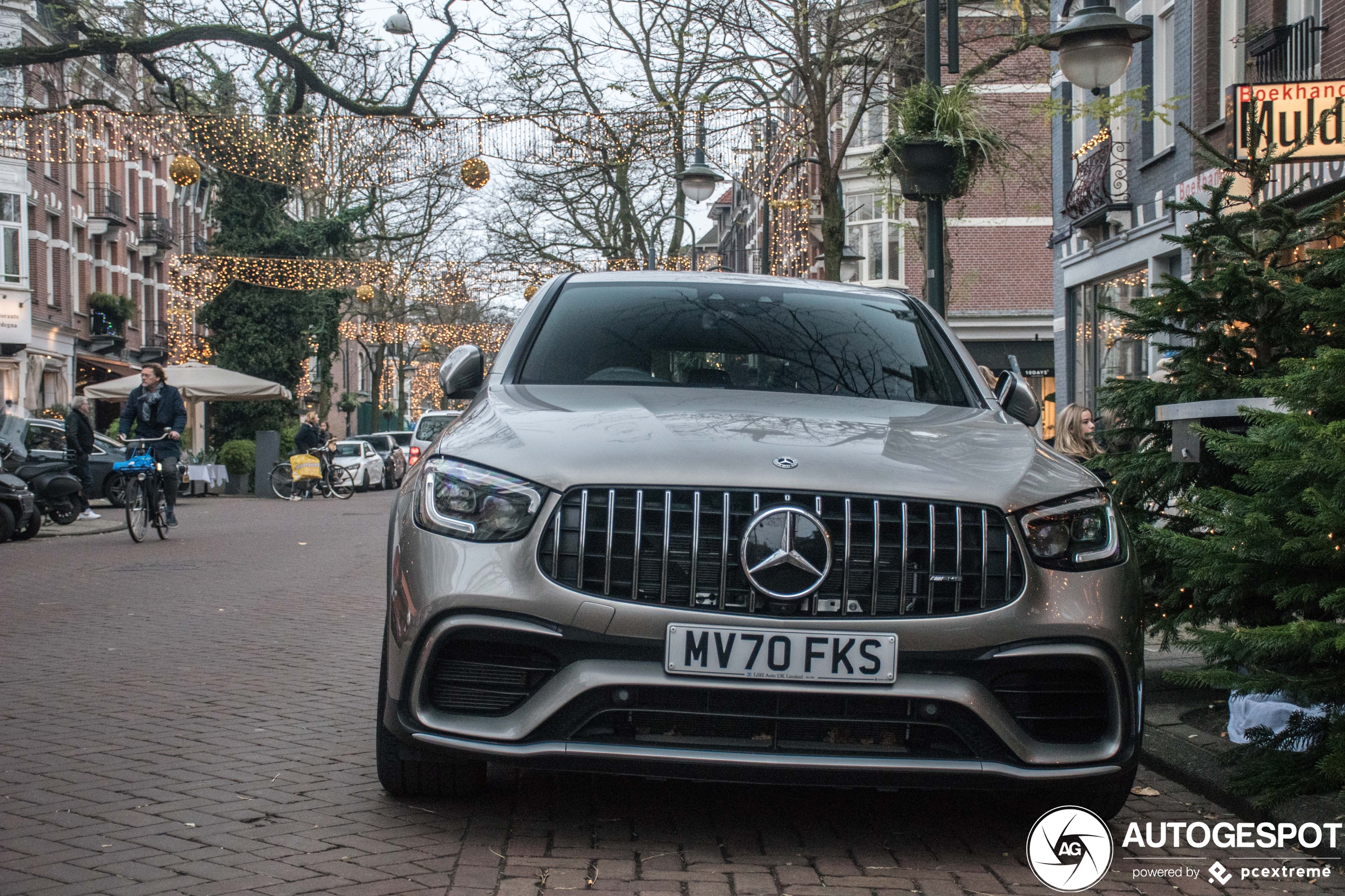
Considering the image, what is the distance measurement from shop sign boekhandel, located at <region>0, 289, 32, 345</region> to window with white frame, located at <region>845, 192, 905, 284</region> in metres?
20.4

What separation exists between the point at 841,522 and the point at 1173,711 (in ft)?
9.28

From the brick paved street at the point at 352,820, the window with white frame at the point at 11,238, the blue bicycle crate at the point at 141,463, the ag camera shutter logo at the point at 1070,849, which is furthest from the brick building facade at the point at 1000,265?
the ag camera shutter logo at the point at 1070,849

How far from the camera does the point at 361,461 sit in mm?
38625

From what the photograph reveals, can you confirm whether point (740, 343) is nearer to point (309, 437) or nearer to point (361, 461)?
point (309, 437)

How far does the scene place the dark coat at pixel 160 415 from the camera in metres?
16.0

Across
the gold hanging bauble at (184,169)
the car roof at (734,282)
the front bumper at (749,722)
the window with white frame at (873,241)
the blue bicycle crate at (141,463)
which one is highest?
the window with white frame at (873,241)

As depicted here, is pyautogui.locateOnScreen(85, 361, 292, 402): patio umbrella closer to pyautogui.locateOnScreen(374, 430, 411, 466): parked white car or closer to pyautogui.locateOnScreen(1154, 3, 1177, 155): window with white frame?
pyautogui.locateOnScreen(374, 430, 411, 466): parked white car

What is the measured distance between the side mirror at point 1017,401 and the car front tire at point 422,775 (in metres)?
2.14

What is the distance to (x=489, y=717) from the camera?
3748 mm

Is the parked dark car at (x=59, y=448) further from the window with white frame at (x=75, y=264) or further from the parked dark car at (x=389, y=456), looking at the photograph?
the window with white frame at (x=75, y=264)

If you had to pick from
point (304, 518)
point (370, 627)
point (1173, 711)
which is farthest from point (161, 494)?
point (1173, 711)

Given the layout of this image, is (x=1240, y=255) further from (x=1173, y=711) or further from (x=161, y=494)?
(x=161, y=494)

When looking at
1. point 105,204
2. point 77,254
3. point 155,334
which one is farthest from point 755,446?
point 155,334

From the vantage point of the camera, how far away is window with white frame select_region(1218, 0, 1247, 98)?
676 inches
